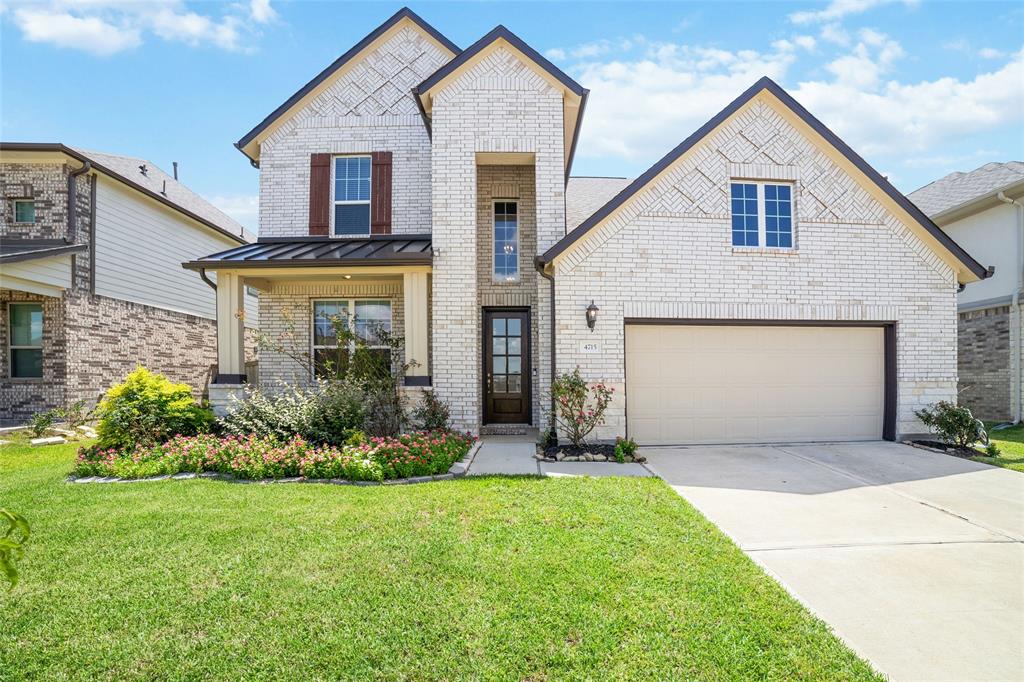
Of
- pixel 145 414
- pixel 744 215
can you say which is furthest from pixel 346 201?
pixel 744 215

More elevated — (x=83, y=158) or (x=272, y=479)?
(x=83, y=158)

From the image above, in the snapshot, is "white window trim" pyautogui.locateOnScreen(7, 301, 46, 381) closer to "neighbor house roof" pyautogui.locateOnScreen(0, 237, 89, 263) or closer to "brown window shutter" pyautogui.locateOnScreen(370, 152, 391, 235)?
"neighbor house roof" pyautogui.locateOnScreen(0, 237, 89, 263)

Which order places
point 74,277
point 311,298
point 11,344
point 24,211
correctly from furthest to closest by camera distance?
point 24,211
point 74,277
point 11,344
point 311,298

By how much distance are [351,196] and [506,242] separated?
373cm

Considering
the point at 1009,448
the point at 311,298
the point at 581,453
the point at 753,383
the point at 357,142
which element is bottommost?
the point at 1009,448

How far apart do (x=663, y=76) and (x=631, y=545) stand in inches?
294

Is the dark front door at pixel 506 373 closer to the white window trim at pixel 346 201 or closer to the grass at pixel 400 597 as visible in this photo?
the white window trim at pixel 346 201

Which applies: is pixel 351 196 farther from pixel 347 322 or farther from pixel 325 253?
pixel 347 322

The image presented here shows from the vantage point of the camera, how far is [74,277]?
11555mm

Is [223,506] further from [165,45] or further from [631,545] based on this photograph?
[165,45]

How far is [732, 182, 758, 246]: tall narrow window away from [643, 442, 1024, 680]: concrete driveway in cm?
381

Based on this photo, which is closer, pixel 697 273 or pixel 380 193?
pixel 697 273

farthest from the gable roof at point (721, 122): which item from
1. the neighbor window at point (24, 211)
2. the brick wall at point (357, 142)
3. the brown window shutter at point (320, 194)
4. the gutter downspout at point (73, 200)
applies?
the neighbor window at point (24, 211)

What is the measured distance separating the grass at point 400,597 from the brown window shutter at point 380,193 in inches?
279
